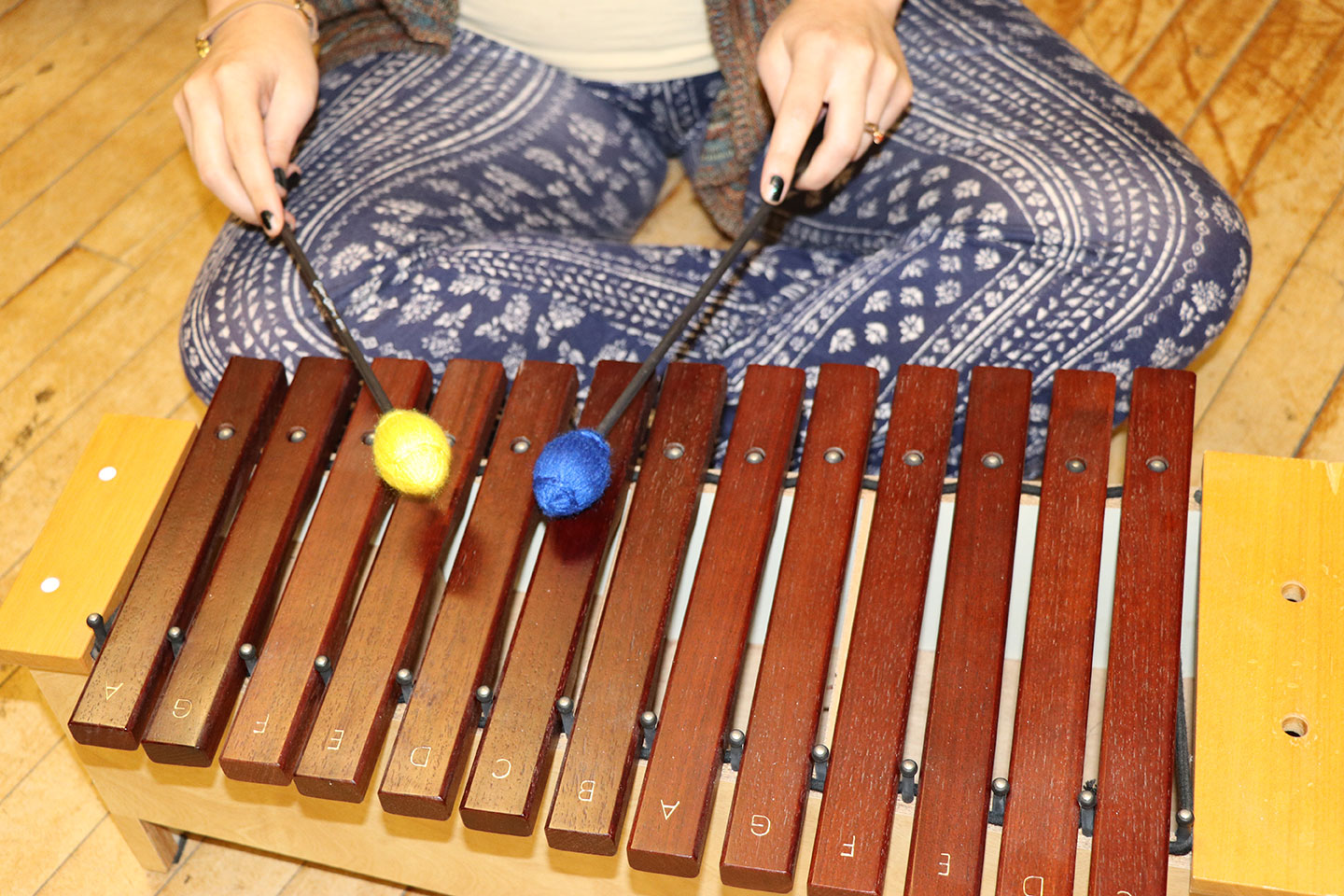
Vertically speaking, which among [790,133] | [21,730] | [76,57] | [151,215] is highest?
[76,57]

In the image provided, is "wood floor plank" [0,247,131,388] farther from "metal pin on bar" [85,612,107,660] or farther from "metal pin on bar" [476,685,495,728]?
"metal pin on bar" [476,685,495,728]

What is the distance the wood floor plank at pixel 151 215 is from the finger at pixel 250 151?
30.6 inches

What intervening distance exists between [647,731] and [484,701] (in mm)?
139

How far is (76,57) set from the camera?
245cm

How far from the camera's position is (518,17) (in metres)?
1.67

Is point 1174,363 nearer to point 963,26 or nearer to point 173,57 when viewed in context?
point 963,26

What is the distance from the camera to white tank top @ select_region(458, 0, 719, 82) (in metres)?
1.63

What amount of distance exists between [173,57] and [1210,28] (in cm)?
185

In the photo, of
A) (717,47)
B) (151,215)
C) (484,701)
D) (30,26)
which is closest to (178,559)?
(484,701)

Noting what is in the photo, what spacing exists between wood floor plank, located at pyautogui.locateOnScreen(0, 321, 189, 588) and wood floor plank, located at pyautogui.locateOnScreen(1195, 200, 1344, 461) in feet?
4.81

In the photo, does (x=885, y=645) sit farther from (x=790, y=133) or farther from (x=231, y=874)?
(x=231, y=874)

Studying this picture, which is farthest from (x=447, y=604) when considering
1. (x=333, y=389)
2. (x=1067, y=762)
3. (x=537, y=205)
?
(x=537, y=205)

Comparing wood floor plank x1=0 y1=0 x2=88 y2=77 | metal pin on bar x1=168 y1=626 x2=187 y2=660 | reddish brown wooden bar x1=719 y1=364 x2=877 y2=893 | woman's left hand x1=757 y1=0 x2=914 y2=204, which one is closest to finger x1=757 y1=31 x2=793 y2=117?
woman's left hand x1=757 y1=0 x2=914 y2=204

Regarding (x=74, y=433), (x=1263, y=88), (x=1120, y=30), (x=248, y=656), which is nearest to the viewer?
(x=248, y=656)
